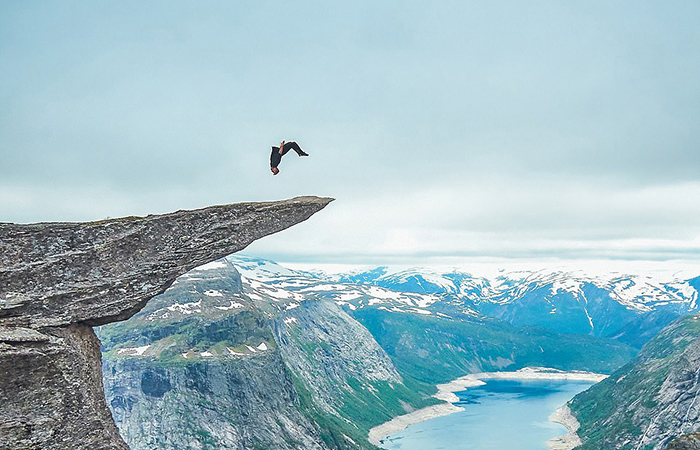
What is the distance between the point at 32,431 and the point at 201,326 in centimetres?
14219

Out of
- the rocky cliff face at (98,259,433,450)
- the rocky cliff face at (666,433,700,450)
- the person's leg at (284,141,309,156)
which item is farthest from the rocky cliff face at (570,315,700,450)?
the person's leg at (284,141,309,156)

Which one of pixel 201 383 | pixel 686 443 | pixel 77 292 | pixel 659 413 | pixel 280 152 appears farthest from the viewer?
pixel 659 413

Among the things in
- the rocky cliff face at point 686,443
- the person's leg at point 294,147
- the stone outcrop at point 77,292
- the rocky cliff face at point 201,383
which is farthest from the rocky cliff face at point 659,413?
the stone outcrop at point 77,292

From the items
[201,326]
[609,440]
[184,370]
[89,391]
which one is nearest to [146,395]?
[184,370]

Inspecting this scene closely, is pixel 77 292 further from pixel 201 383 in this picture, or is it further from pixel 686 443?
pixel 201 383

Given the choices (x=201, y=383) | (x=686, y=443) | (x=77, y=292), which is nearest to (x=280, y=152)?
(x=77, y=292)

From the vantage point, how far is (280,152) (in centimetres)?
2581

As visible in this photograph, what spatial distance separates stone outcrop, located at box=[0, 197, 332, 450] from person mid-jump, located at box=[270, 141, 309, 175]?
2.20 m

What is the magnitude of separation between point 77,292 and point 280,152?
11.5 m

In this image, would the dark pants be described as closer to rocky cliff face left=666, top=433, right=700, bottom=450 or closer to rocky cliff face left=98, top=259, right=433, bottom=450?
rocky cliff face left=666, top=433, right=700, bottom=450

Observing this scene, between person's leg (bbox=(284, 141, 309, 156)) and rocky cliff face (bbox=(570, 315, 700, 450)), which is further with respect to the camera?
rocky cliff face (bbox=(570, 315, 700, 450))

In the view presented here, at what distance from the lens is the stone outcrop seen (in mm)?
21469

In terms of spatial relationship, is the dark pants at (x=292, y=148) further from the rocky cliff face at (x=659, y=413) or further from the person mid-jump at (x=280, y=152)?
the rocky cliff face at (x=659, y=413)

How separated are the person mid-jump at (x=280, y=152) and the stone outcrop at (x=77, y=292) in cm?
220
